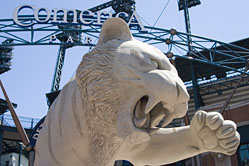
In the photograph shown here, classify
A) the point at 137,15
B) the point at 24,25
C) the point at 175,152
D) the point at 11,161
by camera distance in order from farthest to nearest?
the point at 11,161, the point at 137,15, the point at 24,25, the point at 175,152

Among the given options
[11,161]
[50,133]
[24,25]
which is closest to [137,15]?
[24,25]

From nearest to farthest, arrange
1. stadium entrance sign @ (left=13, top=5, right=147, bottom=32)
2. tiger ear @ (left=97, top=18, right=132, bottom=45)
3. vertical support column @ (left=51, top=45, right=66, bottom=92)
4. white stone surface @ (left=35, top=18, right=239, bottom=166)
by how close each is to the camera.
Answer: white stone surface @ (left=35, top=18, right=239, bottom=166)
tiger ear @ (left=97, top=18, right=132, bottom=45)
stadium entrance sign @ (left=13, top=5, right=147, bottom=32)
vertical support column @ (left=51, top=45, right=66, bottom=92)

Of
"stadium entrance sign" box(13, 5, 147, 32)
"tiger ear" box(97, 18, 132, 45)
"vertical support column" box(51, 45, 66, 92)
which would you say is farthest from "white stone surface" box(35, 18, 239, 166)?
"vertical support column" box(51, 45, 66, 92)

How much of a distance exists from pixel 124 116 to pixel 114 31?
19.5 inches

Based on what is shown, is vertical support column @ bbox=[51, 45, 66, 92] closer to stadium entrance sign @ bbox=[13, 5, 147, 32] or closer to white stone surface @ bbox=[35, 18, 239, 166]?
stadium entrance sign @ bbox=[13, 5, 147, 32]

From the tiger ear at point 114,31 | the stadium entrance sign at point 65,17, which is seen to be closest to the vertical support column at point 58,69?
the stadium entrance sign at point 65,17

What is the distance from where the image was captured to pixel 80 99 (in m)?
1.88

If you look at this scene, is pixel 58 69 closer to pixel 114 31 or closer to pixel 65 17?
pixel 65 17

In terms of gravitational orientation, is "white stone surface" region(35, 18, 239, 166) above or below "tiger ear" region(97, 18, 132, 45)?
below

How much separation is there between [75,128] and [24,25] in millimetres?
9993

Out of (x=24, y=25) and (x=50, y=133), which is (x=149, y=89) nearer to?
(x=50, y=133)

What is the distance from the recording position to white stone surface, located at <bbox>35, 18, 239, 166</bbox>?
67.7 inches

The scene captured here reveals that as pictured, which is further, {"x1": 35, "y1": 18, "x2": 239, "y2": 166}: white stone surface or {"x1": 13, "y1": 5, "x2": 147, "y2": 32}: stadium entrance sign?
{"x1": 13, "y1": 5, "x2": 147, "y2": 32}: stadium entrance sign

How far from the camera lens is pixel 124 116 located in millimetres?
1711
